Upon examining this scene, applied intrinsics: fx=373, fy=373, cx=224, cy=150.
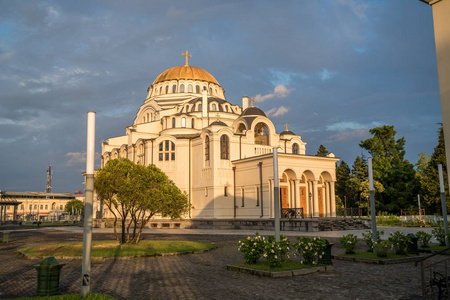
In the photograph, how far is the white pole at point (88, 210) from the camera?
24.2 feet

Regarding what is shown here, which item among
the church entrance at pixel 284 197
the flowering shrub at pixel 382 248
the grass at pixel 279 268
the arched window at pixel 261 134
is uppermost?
the arched window at pixel 261 134

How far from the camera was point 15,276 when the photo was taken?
1109 cm

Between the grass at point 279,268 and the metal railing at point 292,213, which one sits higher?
the metal railing at point 292,213

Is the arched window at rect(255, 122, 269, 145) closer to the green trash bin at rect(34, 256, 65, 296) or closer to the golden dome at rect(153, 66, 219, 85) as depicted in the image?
the golden dome at rect(153, 66, 219, 85)

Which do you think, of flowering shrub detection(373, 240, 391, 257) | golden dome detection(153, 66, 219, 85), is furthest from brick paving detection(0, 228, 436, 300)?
golden dome detection(153, 66, 219, 85)

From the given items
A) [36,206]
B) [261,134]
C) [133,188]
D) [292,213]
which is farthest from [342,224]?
[36,206]

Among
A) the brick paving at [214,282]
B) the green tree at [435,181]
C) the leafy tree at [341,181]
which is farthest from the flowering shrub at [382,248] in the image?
the leafy tree at [341,181]

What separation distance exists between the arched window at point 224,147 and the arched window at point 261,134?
592 centimetres

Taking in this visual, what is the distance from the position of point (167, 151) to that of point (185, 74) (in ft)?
60.7

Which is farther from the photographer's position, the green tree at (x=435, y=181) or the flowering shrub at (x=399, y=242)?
the green tree at (x=435, y=181)

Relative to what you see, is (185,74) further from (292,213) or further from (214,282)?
(214,282)

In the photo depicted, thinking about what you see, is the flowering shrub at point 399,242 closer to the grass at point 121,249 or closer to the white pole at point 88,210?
the grass at point 121,249

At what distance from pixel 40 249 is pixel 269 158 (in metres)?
21.3

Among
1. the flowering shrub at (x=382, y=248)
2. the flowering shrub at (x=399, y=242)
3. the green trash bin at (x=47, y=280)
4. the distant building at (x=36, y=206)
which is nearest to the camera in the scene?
the green trash bin at (x=47, y=280)
